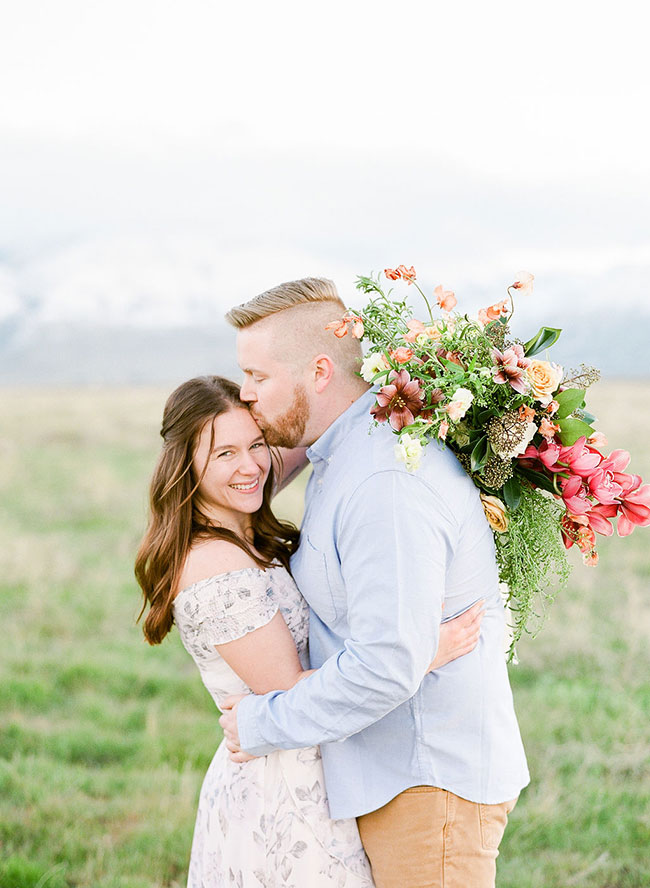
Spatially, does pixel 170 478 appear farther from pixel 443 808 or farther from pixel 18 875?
pixel 18 875

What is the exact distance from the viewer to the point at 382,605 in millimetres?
2314

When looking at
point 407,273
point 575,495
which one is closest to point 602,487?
point 575,495

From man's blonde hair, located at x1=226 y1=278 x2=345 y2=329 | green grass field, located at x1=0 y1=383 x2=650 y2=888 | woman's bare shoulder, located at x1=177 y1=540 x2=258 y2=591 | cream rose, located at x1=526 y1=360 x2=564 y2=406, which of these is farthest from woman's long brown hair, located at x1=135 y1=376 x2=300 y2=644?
green grass field, located at x1=0 y1=383 x2=650 y2=888

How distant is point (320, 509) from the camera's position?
270 centimetres

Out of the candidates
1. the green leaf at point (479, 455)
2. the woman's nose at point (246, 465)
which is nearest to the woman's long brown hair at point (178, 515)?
the woman's nose at point (246, 465)

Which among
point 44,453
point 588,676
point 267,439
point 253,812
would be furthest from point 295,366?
point 44,453

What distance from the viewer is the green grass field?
169 inches

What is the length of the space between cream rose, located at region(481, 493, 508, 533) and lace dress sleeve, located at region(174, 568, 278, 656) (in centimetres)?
74

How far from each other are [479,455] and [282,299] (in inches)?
35.3

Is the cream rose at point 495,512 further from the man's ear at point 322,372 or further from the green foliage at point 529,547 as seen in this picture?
the man's ear at point 322,372

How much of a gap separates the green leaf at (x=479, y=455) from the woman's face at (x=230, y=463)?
2.97 feet

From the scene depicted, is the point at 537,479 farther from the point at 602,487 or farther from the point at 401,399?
the point at 401,399

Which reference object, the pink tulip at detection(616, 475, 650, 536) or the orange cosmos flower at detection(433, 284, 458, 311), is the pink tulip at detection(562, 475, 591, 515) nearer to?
the pink tulip at detection(616, 475, 650, 536)

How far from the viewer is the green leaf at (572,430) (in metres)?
2.56
